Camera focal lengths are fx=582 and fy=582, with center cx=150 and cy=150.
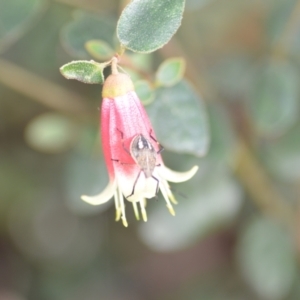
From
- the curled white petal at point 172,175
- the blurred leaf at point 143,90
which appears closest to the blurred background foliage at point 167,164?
the blurred leaf at point 143,90

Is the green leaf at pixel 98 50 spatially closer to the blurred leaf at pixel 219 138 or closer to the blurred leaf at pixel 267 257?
the blurred leaf at pixel 219 138

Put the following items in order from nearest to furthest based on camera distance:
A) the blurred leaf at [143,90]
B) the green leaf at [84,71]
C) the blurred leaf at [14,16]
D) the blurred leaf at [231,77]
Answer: the green leaf at [84,71]
the blurred leaf at [143,90]
the blurred leaf at [14,16]
the blurred leaf at [231,77]

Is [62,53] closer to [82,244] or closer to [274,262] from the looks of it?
[82,244]

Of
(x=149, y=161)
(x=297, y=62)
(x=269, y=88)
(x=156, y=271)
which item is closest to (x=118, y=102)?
(x=149, y=161)

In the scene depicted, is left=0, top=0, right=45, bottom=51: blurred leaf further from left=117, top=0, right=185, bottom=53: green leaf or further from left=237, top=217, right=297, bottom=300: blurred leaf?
left=237, top=217, right=297, bottom=300: blurred leaf

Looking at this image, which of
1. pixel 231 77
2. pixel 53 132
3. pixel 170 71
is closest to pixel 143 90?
pixel 170 71

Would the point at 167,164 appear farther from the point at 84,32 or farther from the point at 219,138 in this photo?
the point at 84,32

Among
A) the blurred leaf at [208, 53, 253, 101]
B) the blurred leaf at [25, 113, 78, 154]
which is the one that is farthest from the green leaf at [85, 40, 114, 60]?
the blurred leaf at [208, 53, 253, 101]

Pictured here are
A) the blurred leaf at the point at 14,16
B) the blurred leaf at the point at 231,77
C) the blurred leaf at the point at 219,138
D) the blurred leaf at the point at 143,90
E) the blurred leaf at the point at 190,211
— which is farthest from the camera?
the blurred leaf at the point at 231,77
